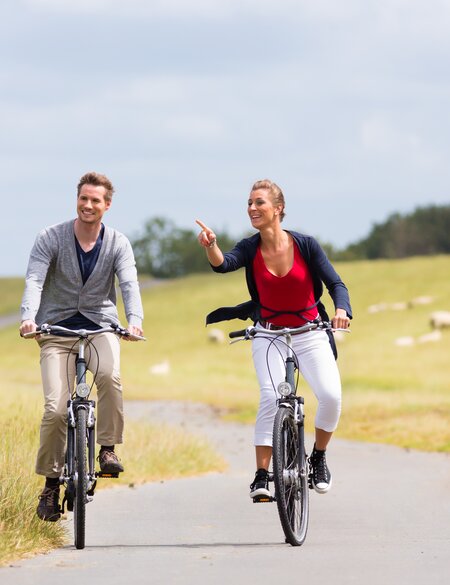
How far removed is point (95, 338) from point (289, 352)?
53.9 inches

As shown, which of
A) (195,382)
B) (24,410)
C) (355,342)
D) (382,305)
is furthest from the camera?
(382,305)

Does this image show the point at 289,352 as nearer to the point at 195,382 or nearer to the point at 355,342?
the point at 195,382

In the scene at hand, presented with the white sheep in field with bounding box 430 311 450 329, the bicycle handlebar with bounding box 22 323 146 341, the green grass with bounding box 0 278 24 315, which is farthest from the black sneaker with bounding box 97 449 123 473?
the green grass with bounding box 0 278 24 315

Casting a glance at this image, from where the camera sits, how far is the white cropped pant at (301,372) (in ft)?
29.9

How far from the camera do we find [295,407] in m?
9.00

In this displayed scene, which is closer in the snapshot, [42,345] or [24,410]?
[42,345]

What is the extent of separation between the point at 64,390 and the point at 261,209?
1.87m

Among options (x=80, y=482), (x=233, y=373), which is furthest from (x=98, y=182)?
(x=233, y=373)

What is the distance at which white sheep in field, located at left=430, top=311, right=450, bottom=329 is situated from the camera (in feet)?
167

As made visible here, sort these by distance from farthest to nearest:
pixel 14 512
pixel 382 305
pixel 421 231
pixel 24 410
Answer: pixel 421 231 < pixel 382 305 < pixel 24 410 < pixel 14 512

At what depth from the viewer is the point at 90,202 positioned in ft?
29.5

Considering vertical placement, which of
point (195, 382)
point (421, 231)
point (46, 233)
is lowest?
point (195, 382)

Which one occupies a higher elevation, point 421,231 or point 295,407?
point 421,231

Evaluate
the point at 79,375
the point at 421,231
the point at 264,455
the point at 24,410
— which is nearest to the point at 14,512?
the point at 79,375
